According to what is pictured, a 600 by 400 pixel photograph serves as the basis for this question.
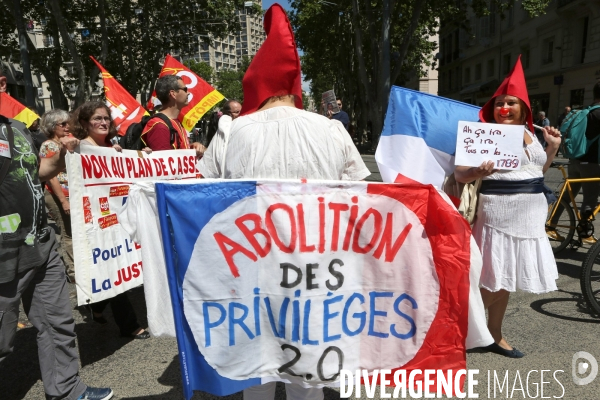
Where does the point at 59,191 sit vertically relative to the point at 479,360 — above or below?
above

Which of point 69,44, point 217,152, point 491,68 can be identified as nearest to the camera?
point 217,152

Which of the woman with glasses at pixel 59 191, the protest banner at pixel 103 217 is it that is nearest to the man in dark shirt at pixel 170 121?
the protest banner at pixel 103 217

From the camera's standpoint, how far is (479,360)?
313 cm

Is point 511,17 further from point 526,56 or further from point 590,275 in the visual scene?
point 590,275

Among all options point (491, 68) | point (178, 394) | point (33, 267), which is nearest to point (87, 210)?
point (33, 267)

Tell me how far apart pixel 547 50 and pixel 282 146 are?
29439 mm

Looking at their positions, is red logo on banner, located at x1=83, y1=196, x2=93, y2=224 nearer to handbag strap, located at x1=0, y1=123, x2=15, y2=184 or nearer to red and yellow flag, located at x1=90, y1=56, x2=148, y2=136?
handbag strap, located at x1=0, y1=123, x2=15, y2=184

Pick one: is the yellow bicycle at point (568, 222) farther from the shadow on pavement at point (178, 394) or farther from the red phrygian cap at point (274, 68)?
the red phrygian cap at point (274, 68)

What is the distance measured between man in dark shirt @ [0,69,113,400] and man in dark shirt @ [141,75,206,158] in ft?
3.50

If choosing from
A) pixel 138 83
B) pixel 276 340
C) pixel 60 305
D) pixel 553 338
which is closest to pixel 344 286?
pixel 276 340

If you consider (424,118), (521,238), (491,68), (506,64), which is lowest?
(521,238)

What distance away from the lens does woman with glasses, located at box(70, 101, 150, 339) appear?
357 centimetres

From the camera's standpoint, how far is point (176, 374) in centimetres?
309

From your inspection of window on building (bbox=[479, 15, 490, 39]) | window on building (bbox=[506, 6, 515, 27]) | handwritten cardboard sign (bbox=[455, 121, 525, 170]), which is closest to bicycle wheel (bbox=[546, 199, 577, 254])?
handwritten cardboard sign (bbox=[455, 121, 525, 170])
